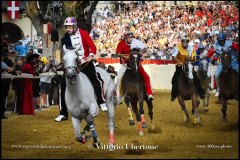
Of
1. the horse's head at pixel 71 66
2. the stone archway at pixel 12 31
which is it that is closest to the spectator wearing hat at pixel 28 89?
the horse's head at pixel 71 66

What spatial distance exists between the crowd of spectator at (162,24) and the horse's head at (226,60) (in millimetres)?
22216

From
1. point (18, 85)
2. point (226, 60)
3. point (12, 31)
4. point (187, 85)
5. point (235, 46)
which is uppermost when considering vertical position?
point (235, 46)

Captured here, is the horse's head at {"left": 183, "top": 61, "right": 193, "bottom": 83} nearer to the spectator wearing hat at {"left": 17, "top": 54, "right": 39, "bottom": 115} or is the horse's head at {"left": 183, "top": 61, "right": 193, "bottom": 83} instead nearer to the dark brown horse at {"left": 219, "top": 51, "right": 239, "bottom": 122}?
the dark brown horse at {"left": 219, "top": 51, "right": 239, "bottom": 122}

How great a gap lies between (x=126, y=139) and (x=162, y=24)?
31864mm

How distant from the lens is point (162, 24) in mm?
46750

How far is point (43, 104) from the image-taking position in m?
25.5

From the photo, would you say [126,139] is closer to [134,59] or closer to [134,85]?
[134,85]

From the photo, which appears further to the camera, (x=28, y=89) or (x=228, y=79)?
(x=28, y=89)

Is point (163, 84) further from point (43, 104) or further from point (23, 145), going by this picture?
point (23, 145)

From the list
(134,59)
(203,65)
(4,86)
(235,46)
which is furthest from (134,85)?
(203,65)

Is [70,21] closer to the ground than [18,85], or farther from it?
farther from it

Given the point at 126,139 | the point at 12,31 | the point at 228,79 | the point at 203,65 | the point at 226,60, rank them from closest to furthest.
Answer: the point at 126,139, the point at 226,60, the point at 228,79, the point at 203,65, the point at 12,31

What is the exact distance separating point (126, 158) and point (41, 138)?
4536 mm

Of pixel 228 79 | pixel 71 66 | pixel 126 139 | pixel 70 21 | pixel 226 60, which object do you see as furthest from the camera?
pixel 228 79
